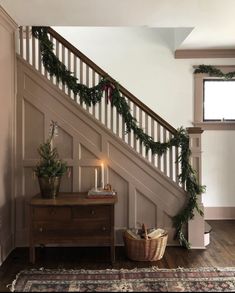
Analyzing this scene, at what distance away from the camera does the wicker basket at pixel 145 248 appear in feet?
13.7

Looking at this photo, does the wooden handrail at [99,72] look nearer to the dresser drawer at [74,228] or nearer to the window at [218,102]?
the dresser drawer at [74,228]

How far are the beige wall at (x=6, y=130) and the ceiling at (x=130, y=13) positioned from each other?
24 cm

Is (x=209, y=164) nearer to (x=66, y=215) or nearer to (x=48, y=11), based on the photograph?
(x=66, y=215)

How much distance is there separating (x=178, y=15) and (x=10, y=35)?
6.33 feet

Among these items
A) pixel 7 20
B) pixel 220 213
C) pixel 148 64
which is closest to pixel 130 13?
pixel 7 20

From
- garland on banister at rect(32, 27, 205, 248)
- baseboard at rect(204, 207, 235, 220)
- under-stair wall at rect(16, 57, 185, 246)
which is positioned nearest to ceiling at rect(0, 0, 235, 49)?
garland on banister at rect(32, 27, 205, 248)

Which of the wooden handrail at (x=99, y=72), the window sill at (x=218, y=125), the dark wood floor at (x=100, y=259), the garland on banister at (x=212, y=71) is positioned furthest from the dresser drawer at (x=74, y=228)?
the garland on banister at (x=212, y=71)

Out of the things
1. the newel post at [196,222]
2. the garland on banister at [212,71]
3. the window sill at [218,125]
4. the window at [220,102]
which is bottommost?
the newel post at [196,222]

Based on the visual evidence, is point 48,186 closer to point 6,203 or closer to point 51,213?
point 51,213

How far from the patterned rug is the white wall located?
281 centimetres

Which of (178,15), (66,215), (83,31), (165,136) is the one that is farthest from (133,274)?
(83,31)

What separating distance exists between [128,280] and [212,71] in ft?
11.9

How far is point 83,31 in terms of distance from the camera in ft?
19.7

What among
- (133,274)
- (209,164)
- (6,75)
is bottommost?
(133,274)
